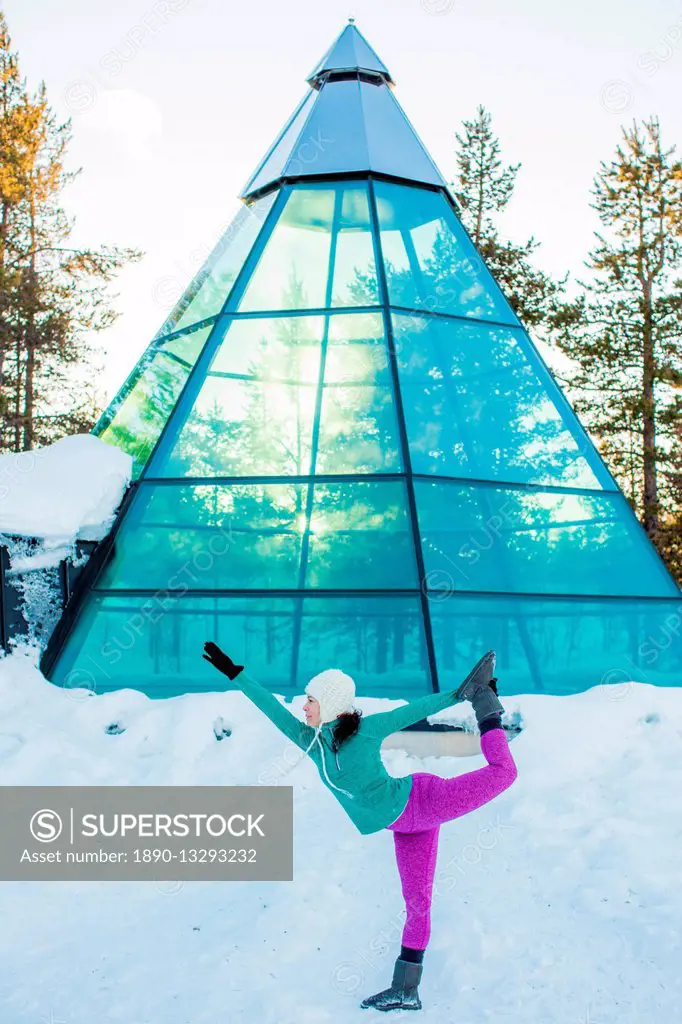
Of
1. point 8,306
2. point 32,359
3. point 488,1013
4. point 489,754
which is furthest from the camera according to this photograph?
point 32,359

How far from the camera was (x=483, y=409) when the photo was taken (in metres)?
9.97

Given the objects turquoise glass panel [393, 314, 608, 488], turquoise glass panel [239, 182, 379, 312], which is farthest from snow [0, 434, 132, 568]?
turquoise glass panel [393, 314, 608, 488]

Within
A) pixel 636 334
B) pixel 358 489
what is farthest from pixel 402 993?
pixel 636 334

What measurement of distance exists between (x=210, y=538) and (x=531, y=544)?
3297 millimetres

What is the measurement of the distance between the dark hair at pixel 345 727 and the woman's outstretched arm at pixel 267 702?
0.15 metres

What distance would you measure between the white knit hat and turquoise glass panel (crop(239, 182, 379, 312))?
6810 mm

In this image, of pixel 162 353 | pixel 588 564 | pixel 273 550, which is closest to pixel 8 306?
pixel 162 353

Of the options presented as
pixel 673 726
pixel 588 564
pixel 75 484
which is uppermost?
pixel 75 484

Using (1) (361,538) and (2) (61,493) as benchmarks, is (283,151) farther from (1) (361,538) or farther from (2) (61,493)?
(1) (361,538)

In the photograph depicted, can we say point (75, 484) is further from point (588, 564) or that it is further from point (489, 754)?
point (489, 754)

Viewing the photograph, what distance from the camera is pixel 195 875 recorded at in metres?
6.13

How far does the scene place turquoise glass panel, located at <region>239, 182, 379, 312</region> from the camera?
10539 mm

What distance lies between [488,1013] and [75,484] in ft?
22.6

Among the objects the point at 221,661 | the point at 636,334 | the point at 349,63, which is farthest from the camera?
the point at 636,334
